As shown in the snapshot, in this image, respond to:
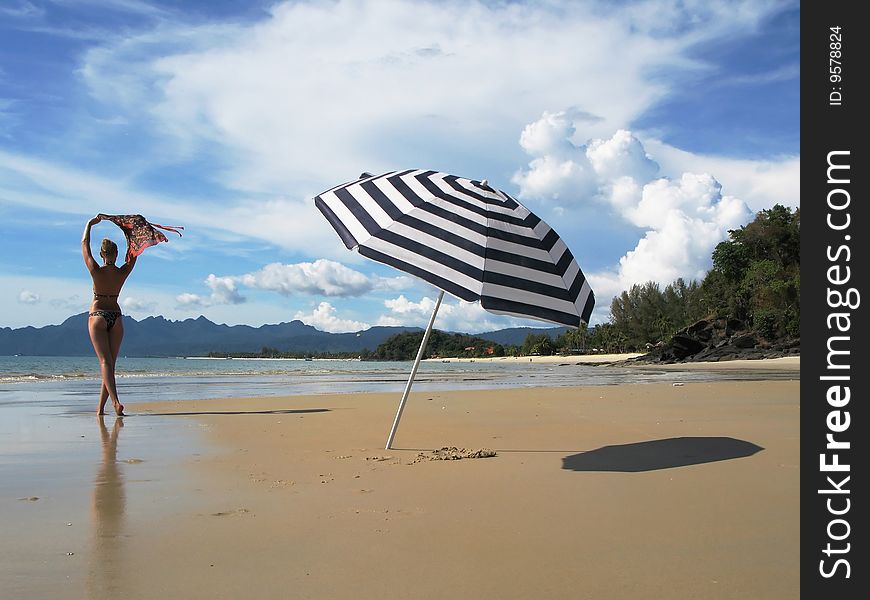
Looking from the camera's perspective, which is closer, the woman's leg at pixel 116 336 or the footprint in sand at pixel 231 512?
the footprint in sand at pixel 231 512

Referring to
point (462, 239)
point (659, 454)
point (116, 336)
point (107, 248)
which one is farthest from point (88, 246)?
point (659, 454)

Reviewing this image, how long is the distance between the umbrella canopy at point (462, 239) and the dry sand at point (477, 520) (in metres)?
1.30

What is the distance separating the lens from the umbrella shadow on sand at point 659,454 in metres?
5.22

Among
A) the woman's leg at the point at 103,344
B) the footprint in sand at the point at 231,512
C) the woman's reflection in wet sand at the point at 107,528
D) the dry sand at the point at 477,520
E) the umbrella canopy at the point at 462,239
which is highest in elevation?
the umbrella canopy at the point at 462,239

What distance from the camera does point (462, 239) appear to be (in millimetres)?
5203

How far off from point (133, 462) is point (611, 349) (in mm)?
109624

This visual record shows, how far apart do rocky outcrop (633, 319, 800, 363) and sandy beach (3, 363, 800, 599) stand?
51287mm

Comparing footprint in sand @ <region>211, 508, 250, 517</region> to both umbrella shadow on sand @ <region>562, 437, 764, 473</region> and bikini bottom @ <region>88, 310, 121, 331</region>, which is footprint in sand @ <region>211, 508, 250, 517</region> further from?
bikini bottom @ <region>88, 310, 121, 331</region>

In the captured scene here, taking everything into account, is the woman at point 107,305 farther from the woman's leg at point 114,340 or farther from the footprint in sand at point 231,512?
the footprint in sand at point 231,512

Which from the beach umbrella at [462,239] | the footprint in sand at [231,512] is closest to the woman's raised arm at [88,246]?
the beach umbrella at [462,239]

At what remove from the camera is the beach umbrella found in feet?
16.5

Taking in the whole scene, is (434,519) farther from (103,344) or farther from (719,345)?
(719,345)

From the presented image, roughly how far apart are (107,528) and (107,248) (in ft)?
19.1
